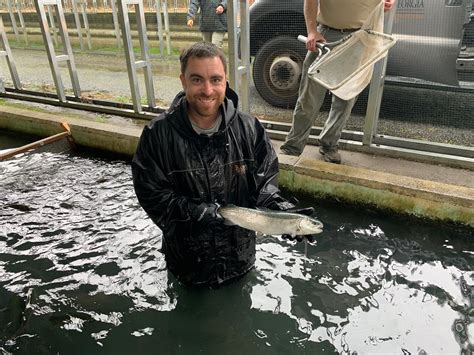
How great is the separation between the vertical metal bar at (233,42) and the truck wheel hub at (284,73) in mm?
672

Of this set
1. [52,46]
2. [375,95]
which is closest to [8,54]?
[52,46]

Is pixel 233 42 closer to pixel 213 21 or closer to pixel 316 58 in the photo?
pixel 316 58

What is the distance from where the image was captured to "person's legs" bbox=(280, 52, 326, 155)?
4.10m

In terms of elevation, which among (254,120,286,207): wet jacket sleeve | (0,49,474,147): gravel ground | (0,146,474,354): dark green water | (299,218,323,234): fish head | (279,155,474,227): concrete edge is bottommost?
(0,146,474,354): dark green water

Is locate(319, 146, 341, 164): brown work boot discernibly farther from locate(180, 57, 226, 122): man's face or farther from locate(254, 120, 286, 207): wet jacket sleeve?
locate(180, 57, 226, 122): man's face

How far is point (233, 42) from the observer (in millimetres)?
4613

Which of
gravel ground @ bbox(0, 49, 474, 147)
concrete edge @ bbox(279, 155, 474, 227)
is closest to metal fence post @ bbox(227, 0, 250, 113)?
gravel ground @ bbox(0, 49, 474, 147)

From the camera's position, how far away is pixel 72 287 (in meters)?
3.24

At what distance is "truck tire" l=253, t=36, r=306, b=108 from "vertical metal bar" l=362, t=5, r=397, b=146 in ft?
3.78

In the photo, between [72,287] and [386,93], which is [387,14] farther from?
[72,287]

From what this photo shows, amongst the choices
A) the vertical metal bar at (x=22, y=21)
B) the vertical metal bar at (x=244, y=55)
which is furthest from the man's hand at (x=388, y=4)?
the vertical metal bar at (x=22, y=21)

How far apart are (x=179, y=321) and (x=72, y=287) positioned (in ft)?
3.35

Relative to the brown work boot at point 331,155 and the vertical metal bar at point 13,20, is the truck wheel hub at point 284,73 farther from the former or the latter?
the vertical metal bar at point 13,20

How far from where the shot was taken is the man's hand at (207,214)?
7.61ft
